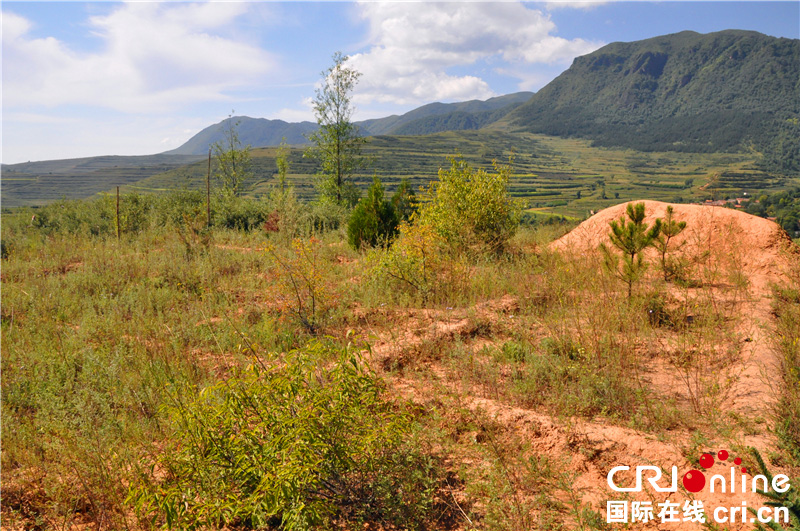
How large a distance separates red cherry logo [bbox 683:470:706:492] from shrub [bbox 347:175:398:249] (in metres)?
8.61

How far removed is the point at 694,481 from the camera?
2.75 m

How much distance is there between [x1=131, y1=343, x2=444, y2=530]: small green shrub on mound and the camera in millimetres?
2223

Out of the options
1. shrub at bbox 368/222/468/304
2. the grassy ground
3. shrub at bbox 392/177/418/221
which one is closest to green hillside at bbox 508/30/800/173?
shrub at bbox 392/177/418/221

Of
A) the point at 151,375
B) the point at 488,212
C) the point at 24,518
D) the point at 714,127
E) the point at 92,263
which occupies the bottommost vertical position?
the point at 24,518

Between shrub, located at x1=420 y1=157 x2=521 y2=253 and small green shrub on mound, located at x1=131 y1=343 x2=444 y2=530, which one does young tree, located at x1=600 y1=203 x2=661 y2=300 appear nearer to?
shrub, located at x1=420 y1=157 x2=521 y2=253

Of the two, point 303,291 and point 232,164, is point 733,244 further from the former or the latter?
point 232,164

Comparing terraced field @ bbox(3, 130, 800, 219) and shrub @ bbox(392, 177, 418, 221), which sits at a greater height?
terraced field @ bbox(3, 130, 800, 219)

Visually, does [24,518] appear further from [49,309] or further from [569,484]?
[49,309]

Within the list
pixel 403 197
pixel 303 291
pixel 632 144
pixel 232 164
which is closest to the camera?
pixel 303 291

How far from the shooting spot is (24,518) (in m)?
2.79

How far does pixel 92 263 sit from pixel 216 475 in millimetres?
8239

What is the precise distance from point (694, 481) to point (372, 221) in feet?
29.6

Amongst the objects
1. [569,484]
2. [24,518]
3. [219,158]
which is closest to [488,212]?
[569,484]

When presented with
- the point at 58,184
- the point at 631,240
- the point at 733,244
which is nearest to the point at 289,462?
the point at 631,240
